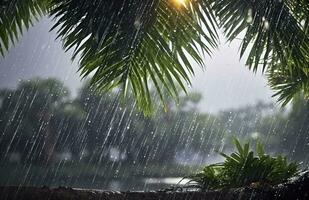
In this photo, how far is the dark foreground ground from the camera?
Result: 2.01 m

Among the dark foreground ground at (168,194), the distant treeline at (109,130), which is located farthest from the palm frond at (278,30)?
the distant treeline at (109,130)

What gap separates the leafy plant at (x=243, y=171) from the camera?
3.19 metres

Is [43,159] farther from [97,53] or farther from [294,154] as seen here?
[97,53]

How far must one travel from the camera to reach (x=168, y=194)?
2326mm

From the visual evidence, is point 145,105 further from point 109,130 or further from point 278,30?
point 109,130

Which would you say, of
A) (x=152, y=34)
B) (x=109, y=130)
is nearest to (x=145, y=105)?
(x=152, y=34)

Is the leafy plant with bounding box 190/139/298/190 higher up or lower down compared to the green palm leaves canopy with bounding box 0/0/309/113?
lower down

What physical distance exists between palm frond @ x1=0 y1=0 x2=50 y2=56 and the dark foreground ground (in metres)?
1.70

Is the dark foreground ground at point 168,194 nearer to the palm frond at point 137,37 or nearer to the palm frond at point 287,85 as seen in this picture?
the palm frond at point 137,37

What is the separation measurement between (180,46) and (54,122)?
29317 mm

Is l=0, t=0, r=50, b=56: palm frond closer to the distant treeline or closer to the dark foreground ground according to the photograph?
the dark foreground ground

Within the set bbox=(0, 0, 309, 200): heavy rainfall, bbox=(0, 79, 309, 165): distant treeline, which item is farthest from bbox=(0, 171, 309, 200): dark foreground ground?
bbox=(0, 79, 309, 165): distant treeline

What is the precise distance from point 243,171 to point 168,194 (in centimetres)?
118

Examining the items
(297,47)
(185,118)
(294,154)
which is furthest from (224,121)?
(297,47)
